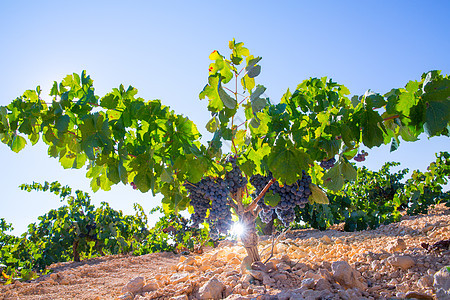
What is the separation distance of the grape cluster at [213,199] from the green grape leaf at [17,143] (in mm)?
1622

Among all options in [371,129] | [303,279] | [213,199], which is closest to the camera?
[371,129]

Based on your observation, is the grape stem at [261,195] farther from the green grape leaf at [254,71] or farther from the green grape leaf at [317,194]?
the green grape leaf at [254,71]

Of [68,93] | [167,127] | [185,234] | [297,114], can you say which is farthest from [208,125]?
[185,234]

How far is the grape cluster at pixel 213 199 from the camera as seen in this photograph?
292cm

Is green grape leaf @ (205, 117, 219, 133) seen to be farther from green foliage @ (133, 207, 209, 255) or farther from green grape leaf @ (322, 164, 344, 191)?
green foliage @ (133, 207, 209, 255)

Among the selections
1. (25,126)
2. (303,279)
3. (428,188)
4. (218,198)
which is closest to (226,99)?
(218,198)

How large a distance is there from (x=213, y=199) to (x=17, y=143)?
1930 millimetres

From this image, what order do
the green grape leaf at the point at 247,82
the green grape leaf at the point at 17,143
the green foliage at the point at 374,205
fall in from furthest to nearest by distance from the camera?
the green foliage at the point at 374,205
the green grape leaf at the point at 17,143
the green grape leaf at the point at 247,82

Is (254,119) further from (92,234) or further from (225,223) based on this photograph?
(92,234)

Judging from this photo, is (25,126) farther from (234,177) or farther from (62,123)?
(234,177)

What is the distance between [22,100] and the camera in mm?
2959

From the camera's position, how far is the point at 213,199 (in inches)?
115

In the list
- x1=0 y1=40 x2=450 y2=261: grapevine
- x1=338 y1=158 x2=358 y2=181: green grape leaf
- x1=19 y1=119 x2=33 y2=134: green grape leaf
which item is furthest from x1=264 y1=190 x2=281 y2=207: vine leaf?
x1=19 y1=119 x2=33 y2=134: green grape leaf

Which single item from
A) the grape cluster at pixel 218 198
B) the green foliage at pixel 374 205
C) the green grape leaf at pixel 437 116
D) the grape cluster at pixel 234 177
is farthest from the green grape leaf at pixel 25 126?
the green foliage at pixel 374 205
